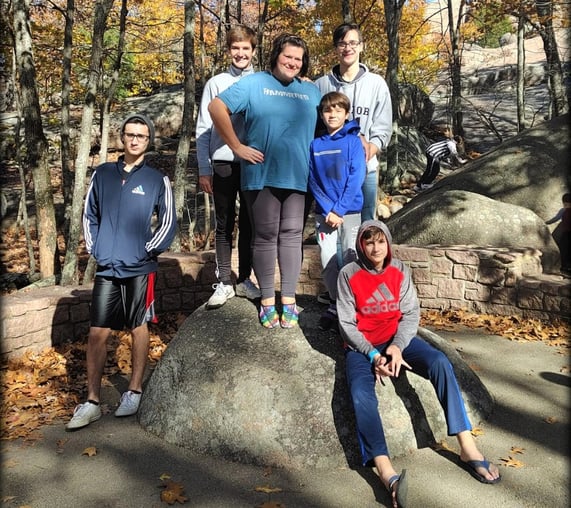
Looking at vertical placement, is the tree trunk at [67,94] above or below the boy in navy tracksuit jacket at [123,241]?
above

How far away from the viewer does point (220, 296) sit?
183 inches

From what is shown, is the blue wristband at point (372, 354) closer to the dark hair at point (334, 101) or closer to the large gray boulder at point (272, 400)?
the large gray boulder at point (272, 400)

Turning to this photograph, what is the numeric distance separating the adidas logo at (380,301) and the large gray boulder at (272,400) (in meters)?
0.46

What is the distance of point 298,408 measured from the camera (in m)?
3.79

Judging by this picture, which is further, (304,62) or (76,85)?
(76,85)

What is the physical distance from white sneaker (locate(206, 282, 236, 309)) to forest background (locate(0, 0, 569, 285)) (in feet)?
14.0

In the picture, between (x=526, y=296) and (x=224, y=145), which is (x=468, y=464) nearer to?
(x=224, y=145)

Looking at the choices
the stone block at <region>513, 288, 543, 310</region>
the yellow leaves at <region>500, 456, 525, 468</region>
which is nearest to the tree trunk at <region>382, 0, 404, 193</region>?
the stone block at <region>513, 288, 543, 310</region>

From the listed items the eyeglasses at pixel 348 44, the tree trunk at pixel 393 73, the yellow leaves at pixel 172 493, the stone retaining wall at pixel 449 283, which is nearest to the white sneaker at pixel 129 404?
the yellow leaves at pixel 172 493

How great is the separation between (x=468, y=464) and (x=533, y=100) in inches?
1071

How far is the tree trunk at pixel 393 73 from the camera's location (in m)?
13.9

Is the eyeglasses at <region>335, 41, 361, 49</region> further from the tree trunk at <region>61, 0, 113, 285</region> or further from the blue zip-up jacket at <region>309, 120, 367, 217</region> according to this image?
the tree trunk at <region>61, 0, 113, 285</region>

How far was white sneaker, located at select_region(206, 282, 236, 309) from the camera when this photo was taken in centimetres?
462

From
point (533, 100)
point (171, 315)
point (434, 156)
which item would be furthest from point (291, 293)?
point (533, 100)
